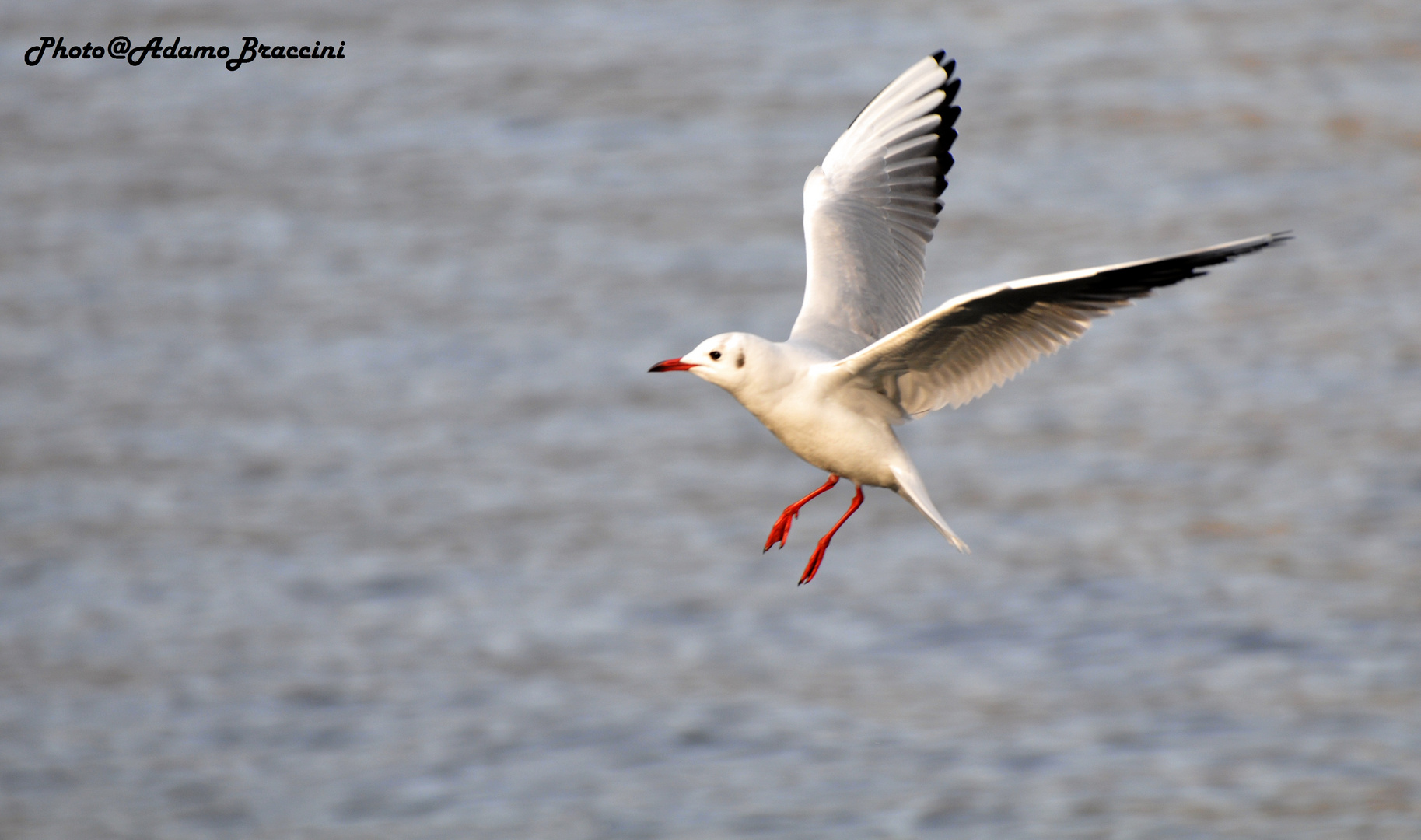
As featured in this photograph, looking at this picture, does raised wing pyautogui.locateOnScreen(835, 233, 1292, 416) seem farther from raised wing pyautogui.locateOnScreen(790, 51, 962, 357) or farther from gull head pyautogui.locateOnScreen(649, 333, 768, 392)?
raised wing pyautogui.locateOnScreen(790, 51, 962, 357)

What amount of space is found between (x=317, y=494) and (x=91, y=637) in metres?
3.24

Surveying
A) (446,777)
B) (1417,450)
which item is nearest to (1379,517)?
(1417,450)

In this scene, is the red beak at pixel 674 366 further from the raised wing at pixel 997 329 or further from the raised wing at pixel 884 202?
the raised wing at pixel 884 202

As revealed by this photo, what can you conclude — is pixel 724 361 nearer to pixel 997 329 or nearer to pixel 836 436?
pixel 836 436

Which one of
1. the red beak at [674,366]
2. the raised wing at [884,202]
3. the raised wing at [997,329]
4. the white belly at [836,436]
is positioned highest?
the raised wing at [884,202]

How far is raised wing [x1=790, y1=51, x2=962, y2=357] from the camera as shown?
7656 mm

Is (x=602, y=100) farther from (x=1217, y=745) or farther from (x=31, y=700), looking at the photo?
(x=1217, y=745)

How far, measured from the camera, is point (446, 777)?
1811 cm

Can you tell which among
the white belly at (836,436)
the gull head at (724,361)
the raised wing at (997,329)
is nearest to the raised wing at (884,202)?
the raised wing at (997,329)

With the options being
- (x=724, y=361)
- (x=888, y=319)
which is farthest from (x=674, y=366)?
(x=888, y=319)

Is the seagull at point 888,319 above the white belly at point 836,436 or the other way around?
above

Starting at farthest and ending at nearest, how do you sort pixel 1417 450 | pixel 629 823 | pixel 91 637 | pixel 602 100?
pixel 602 100, pixel 1417 450, pixel 91 637, pixel 629 823

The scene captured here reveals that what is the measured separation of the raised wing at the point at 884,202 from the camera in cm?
766

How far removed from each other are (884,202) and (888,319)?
74cm
